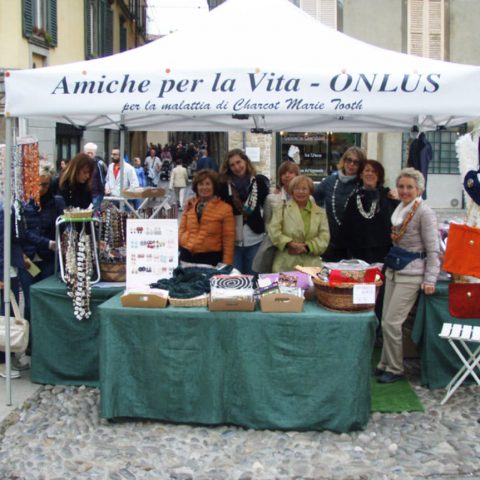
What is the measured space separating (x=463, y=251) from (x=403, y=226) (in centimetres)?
44

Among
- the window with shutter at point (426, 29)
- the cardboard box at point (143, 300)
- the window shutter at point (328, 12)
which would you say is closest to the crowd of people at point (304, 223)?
the cardboard box at point (143, 300)

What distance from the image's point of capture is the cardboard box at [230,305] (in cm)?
418

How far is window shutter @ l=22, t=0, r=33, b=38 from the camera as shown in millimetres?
15516

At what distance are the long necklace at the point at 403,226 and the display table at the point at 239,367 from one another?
857 millimetres

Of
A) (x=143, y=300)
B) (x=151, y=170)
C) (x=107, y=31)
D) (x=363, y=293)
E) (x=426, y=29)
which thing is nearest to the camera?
(x=363, y=293)

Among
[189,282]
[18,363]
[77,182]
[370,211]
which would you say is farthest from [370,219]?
[18,363]

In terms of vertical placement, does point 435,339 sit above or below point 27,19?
below

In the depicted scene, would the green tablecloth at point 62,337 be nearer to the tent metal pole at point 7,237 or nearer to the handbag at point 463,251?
the tent metal pole at point 7,237

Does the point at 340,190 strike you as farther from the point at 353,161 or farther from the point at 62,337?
the point at 62,337

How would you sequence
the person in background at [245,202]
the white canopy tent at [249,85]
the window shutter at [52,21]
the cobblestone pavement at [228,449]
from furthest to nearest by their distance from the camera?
the window shutter at [52,21] < the person in background at [245,202] < the white canopy tent at [249,85] < the cobblestone pavement at [228,449]

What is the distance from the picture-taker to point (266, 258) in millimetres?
5410

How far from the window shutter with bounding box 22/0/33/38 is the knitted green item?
12.7 meters

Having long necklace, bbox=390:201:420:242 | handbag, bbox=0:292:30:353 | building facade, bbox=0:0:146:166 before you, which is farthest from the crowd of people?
building facade, bbox=0:0:146:166

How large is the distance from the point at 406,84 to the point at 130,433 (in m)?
2.76
